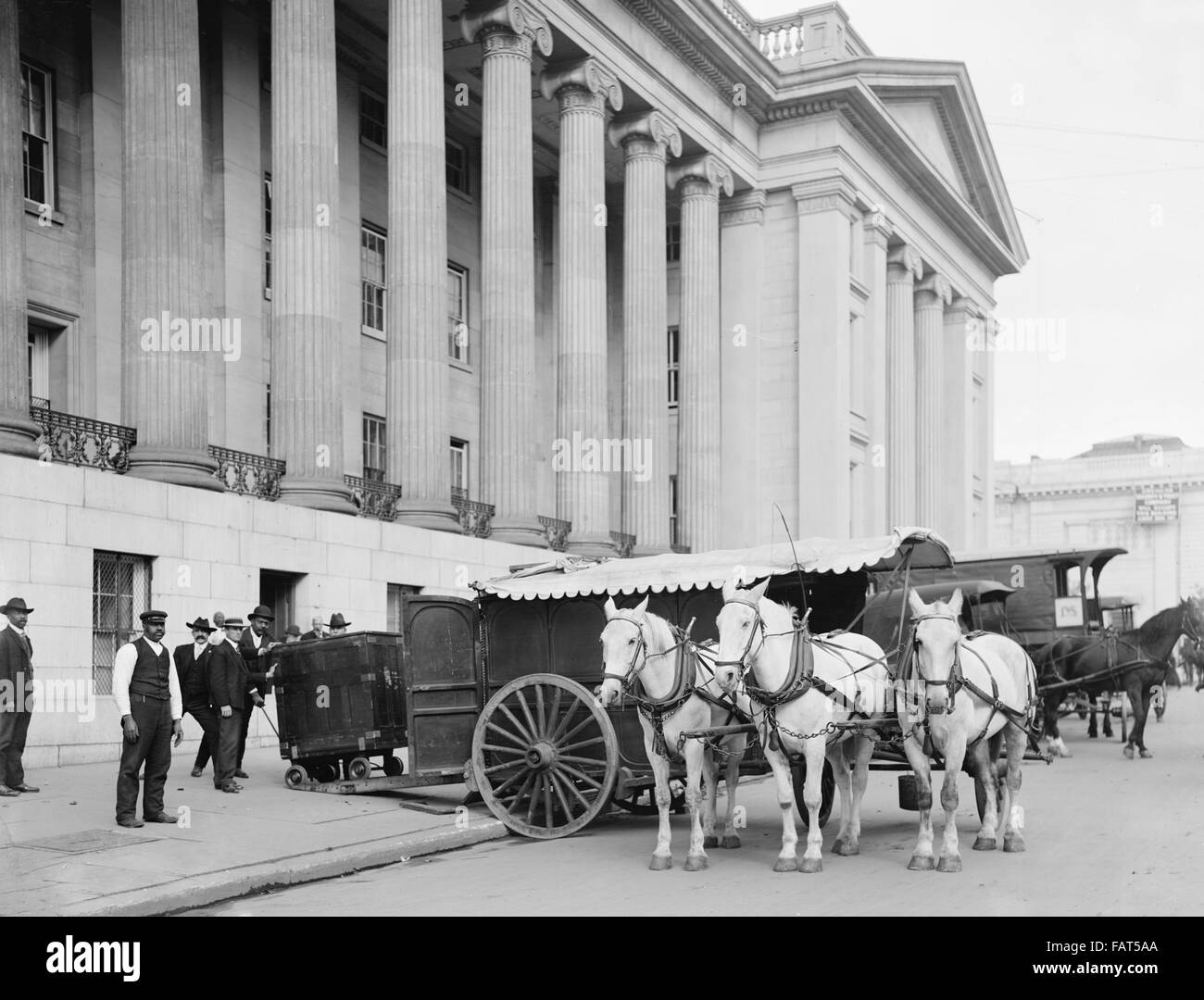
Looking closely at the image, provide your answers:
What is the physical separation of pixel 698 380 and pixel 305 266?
1485 centimetres

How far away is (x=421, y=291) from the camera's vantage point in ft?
77.9

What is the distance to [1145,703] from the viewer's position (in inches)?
774

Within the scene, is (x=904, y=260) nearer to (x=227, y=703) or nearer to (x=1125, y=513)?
(x=227, y=703)

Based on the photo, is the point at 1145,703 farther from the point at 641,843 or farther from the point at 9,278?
the point at 9,278

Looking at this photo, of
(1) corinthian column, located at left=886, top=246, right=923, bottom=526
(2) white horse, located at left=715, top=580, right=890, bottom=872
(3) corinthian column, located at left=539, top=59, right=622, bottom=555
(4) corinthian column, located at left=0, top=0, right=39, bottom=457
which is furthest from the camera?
(1) corinthian column, located at left=886, top=246, right=923, bottom=526

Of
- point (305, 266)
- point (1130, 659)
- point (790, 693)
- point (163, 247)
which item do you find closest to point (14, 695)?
point (163, 247)

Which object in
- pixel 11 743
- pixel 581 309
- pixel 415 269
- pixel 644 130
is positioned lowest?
pixel 11 743

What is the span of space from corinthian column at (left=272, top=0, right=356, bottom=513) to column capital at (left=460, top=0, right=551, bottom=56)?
4961mm

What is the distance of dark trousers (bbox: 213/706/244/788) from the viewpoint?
1451 centimetres

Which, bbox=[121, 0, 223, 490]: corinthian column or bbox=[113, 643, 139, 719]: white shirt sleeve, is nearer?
bbox=[113, 643, 139, 719]: white shirt sleeve

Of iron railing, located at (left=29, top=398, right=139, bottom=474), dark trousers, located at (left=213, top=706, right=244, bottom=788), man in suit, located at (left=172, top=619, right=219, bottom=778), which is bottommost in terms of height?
dark trousers, located at (left=213, top=706, right=244, bottom=788)

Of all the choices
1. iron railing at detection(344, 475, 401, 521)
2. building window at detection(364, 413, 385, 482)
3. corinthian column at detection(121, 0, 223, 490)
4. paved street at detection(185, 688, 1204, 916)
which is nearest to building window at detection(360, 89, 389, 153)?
building window at detection(364, 413, 385, 482)

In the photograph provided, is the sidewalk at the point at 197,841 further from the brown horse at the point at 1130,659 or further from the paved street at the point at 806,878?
the brown horse at the point at 1130,659

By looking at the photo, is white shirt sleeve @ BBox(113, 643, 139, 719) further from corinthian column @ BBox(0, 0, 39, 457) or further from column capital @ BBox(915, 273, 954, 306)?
column capital @ BBox(915, 273, 954, 306)
